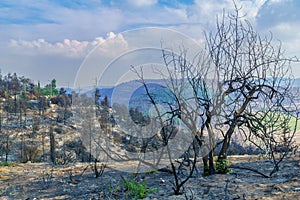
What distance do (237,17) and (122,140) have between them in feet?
16.4

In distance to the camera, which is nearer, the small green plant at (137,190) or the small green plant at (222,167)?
the small green plant at (137,190)

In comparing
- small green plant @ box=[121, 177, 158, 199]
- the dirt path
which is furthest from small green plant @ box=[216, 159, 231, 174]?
small green plant @ box=[121, 177, 158, 199]

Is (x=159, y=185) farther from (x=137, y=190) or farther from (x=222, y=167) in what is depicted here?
(x=222, y=167)

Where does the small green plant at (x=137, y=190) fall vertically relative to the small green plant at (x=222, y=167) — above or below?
below

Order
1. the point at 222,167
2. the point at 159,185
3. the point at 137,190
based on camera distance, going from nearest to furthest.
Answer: the point at 137,190, the point at 159,185, the point at 222,167

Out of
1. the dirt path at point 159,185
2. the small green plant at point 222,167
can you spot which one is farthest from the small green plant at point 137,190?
the small green plant at point 222,167

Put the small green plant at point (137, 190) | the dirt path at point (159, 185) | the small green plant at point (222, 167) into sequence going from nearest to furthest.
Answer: the dirt path at point (159, 185)
the small green plant at point (137, 190)
the small green plant at point (222, 167)

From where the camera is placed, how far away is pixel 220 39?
16.6 ft

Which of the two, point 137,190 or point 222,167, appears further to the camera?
point 222,167

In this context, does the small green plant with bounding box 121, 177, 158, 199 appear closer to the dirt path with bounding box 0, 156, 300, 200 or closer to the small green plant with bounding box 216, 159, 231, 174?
the dirt path with bounding box 0, 156, 300, 200

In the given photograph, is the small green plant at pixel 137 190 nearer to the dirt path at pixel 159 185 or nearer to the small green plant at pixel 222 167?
the dirt path at pixel 159 185

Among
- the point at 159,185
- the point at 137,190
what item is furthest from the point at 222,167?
Result: the point at 137,190

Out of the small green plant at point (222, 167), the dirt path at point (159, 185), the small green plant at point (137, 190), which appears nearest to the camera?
the dirt path at point (159, 185)

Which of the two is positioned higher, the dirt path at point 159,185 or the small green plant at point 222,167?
the small green plant at point 222,167
